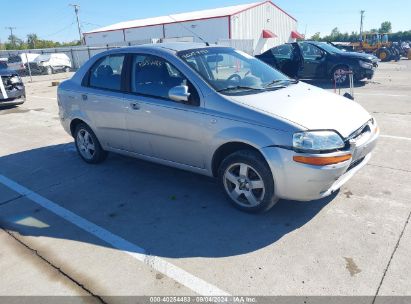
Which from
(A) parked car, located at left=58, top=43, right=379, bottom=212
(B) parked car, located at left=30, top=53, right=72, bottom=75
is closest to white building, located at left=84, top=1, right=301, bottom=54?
(B) parked car, located at left=30, top=53, right=72, bottom=75

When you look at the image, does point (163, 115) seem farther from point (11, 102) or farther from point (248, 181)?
point (11, 102)

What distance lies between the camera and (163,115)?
3.98 meters

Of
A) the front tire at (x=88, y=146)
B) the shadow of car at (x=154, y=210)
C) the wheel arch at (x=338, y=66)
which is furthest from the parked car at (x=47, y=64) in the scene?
the front tire at (x=88, y=146)

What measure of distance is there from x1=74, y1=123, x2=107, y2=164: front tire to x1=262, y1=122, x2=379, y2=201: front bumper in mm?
2911

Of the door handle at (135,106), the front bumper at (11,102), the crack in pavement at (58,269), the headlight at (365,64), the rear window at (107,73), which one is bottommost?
the crack in pavement at (58,269)

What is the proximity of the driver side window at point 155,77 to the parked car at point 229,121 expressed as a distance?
0.04 feet

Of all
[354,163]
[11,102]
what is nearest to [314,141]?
[354,163]

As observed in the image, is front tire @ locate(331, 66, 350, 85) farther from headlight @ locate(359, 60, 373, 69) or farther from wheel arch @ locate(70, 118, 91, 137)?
wheel arch @ locate(70, 118, 91, 137)

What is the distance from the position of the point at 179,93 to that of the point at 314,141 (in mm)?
1470

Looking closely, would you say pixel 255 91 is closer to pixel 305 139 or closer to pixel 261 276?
pixel 305 139

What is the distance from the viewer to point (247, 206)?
3645 mm

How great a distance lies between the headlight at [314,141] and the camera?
10.1 ft

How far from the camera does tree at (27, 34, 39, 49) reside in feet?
276

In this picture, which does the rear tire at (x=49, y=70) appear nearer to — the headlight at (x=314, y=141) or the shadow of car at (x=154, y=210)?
the shadow of car at (x=154, y=210)
